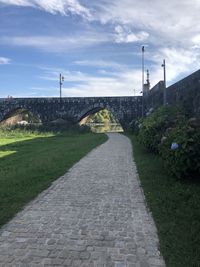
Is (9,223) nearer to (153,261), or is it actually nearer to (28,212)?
(28,212)

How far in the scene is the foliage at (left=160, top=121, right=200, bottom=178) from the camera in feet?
26.9

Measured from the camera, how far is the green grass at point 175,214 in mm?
4458

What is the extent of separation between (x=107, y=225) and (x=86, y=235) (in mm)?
517

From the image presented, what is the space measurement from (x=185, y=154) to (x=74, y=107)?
136 feet

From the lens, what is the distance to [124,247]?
185 inches

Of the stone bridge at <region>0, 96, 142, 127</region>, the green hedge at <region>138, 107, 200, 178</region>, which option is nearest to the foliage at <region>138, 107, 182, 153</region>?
the green hedge at <region>138, 107, 200, 178</region>

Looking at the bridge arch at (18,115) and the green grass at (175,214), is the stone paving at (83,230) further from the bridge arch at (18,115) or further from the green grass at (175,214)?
the bridge arch at (18,115)

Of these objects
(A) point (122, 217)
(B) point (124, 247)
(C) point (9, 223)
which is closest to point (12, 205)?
(C) point (9, 223)

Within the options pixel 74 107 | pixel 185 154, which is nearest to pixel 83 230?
pixel 185 154

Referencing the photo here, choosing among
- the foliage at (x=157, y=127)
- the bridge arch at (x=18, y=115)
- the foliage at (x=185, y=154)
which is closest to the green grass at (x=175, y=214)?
the foliage at (x=185, y=154)

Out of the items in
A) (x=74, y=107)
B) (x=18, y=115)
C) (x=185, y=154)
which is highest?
(x=74, y=107)

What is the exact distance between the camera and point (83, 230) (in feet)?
17.4

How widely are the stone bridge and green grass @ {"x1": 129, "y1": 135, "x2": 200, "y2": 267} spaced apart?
36.9 m

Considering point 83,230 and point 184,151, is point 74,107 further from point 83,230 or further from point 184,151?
point 83,230
